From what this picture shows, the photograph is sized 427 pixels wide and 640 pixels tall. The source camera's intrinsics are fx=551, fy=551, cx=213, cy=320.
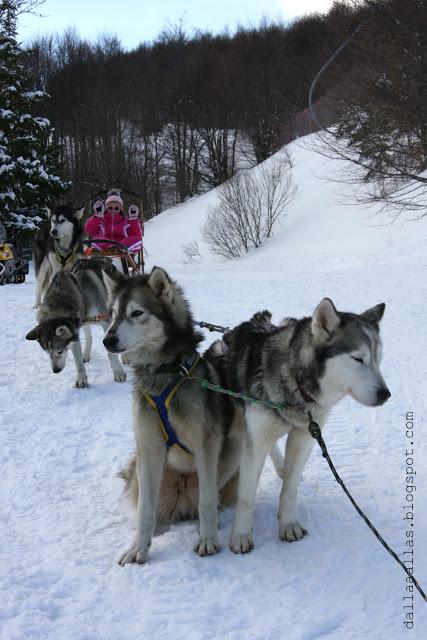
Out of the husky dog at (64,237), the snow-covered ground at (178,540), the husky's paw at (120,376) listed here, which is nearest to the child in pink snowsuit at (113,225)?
the husky dog at (64,237)

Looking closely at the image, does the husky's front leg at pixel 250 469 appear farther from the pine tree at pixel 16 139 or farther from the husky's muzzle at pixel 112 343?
the pine tree at pixel 16 139

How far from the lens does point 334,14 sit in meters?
10.5

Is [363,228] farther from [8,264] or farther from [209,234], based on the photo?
[8,264]

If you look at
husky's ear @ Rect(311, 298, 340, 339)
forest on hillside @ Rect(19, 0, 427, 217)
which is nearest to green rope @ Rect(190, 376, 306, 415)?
husky's ear @ Rect(311, 298, 340, 339)

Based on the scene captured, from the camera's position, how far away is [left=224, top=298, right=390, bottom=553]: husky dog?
251 centimetres

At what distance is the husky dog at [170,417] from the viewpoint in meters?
2.83

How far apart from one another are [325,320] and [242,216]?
20529mm

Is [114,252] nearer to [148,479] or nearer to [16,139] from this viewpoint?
[148,479]

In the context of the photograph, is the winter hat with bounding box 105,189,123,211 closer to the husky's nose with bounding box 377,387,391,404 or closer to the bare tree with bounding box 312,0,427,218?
the bare tree with bounding box 312,0,427,218

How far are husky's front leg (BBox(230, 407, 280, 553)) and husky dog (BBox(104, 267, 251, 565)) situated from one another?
13cm

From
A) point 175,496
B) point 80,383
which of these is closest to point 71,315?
point 80,383

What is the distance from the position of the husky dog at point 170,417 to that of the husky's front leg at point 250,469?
129 mm

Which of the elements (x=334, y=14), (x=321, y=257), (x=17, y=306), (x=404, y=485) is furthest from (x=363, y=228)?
(x=404, y=485)

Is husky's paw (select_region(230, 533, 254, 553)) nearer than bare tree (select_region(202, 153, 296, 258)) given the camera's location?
Yes
